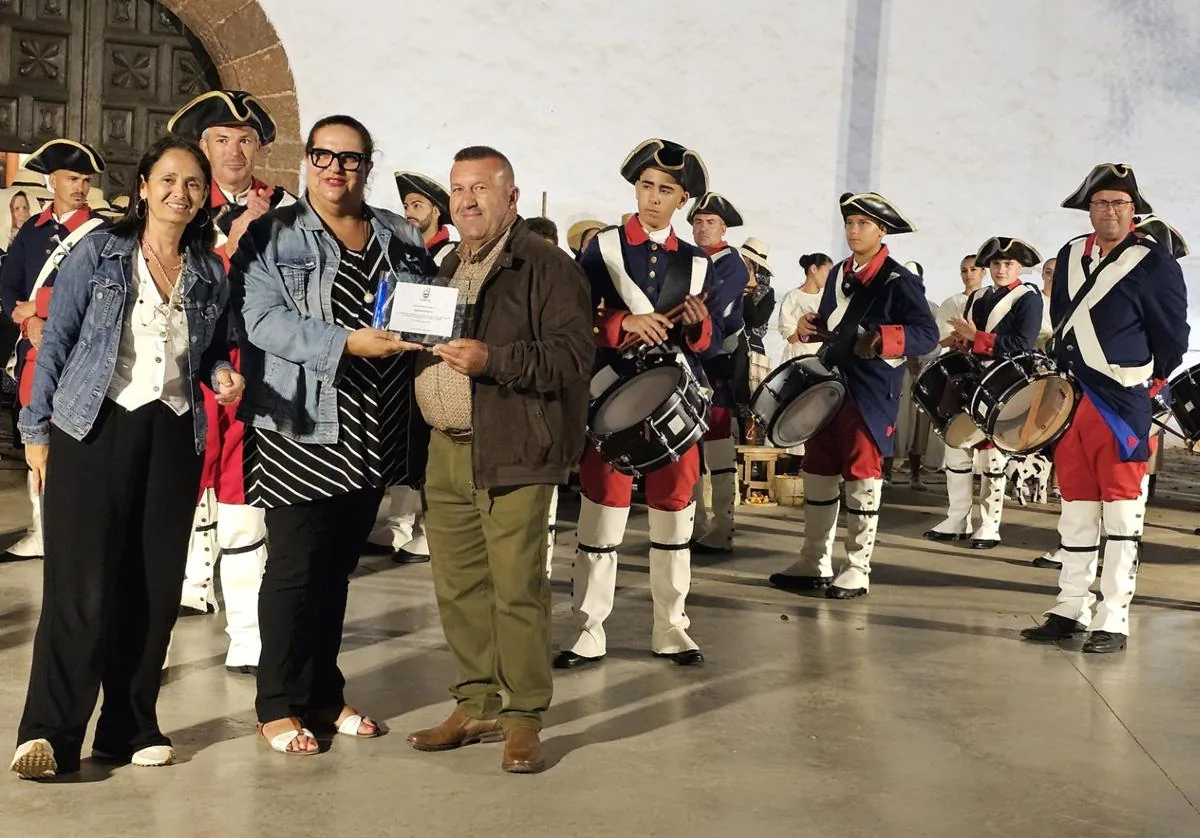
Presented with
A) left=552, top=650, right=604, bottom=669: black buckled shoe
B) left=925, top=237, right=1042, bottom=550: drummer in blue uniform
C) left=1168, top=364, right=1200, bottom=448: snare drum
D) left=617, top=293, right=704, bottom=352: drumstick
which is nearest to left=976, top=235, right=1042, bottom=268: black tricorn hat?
left=925, top=237, right=1042, bottom=550: drummer in blue uniform

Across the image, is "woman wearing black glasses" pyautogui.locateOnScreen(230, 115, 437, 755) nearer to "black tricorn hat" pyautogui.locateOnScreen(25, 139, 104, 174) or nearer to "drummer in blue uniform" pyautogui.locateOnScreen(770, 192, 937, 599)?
"black tricorn hat" pyautogui.locateOnScreen(25, 139, 104, 174)

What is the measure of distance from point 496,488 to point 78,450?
114 cm

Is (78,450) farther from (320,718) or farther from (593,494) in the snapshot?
(593,494)

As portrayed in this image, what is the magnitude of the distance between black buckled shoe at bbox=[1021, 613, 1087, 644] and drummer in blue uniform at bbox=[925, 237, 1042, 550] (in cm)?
257

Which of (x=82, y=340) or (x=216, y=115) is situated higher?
(x=216, y=115)

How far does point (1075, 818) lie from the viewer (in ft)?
14.3


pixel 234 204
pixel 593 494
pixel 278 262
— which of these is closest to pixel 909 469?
pixel 593 494

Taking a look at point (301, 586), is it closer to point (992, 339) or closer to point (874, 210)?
point (874, 210)

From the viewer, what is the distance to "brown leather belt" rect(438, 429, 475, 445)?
4.59 meters

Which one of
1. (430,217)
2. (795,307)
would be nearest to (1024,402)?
(430,217)

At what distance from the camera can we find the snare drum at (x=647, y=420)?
577 cm

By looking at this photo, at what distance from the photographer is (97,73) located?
11672 millimetres

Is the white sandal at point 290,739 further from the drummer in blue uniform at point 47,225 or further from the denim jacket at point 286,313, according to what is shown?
the drummer in blue uniform at point 47,225

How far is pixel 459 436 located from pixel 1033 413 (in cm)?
327
